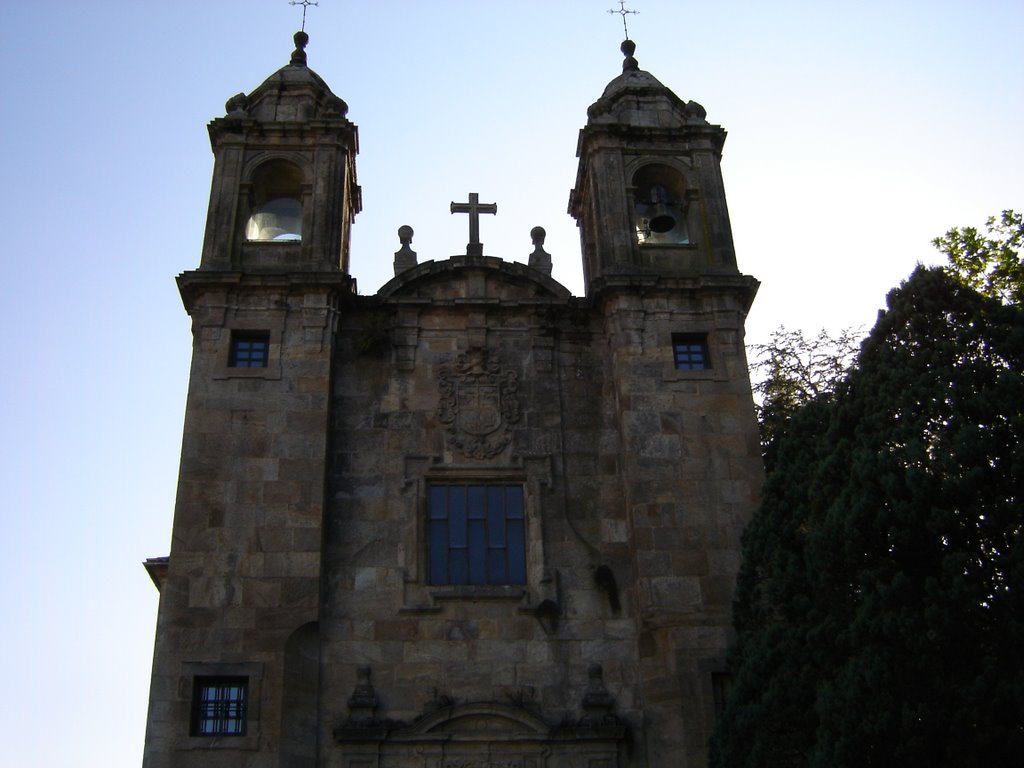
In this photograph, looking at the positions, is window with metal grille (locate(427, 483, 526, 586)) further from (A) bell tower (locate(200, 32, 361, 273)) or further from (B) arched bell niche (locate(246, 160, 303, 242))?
(B) arched bell niche (locate(246, 160, 303, 242))

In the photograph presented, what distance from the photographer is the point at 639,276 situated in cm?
1944

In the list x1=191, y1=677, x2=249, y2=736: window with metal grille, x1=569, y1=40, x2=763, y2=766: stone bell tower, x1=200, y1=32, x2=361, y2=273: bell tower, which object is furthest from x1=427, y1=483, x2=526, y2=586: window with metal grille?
x1=200, y1=32, x2=361, y2=273: bell tower

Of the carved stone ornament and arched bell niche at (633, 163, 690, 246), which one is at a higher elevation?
arched bell niche at (633, 163, 690, 246)

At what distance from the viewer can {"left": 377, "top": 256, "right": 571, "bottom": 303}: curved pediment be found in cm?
1977

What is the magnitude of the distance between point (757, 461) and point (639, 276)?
3714 mm

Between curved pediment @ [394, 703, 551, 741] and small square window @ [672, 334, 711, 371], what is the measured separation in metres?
6.23

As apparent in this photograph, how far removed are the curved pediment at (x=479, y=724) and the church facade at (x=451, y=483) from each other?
1.2 inches

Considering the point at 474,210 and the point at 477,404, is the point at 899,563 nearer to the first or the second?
the point at 477,404

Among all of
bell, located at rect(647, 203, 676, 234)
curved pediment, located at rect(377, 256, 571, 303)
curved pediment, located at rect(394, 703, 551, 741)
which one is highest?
bell, located at rect(647, 203, 676, 234)

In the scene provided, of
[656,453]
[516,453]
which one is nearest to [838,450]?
[656,453]

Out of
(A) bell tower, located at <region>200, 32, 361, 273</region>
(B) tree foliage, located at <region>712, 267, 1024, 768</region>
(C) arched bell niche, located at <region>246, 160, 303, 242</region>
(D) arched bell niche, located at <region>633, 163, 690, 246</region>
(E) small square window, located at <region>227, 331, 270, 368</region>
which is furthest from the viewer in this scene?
(D) arched bell niche, located at <region>633, 163, 690, 246</region>

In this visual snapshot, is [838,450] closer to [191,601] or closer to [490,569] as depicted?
[490,569]

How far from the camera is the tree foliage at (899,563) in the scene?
39.5 ft

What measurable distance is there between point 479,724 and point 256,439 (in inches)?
213
